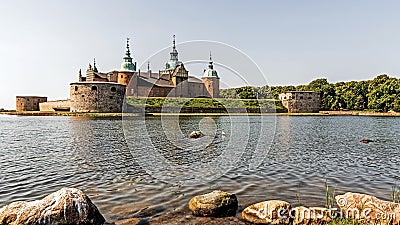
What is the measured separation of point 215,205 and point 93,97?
67783 millimetres

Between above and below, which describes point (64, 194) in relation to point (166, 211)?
above

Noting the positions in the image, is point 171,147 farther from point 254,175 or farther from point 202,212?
point 202,212

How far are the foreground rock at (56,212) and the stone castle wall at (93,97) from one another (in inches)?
2626

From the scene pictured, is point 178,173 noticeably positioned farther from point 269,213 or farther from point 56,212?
point 56,212

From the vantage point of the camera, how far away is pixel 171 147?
2114cm

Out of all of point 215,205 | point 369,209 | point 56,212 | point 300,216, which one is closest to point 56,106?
point 56,212

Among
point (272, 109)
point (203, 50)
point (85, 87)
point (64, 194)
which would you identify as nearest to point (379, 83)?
point (272, 109)

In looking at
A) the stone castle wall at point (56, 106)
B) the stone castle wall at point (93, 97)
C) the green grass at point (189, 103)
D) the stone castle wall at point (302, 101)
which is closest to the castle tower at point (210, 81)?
the green grass at point (189, 103)

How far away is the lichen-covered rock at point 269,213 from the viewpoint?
24.3 ft

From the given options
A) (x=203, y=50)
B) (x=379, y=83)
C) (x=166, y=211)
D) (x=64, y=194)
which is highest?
(x=379, y=83)

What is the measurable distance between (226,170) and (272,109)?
76905mm

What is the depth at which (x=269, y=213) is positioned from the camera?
7.54 meters

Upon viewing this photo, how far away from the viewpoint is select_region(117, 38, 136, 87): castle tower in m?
91.3

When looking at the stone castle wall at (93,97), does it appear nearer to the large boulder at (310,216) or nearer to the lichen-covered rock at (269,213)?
the lichen-covered rock at (269,213)
